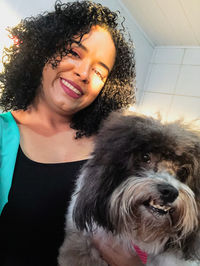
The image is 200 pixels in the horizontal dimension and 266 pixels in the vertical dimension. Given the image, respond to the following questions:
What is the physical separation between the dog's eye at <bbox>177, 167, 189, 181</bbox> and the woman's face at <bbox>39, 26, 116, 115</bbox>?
613 mm

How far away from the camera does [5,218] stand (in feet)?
4.04

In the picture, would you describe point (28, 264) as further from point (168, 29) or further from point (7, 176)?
point (168, 29)

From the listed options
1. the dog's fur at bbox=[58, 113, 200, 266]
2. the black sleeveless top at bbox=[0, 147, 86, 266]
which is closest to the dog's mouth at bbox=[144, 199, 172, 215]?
the dog's fur at bbox=[58, 113, 200, 266]

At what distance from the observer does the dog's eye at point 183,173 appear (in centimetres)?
103

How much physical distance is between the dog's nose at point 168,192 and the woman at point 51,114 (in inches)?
15.1

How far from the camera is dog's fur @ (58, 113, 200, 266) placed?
3.12 feet

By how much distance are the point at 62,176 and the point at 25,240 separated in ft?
1.17

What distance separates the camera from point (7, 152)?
48.2 inches

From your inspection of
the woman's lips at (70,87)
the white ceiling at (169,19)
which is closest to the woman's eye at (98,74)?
the woman's lips at (70,87)

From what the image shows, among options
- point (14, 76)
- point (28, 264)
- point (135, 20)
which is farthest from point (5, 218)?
point (135, 20)

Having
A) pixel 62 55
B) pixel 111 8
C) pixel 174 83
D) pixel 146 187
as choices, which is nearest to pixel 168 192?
pixel 146 187

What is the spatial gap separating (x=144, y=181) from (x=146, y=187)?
24 millimetres

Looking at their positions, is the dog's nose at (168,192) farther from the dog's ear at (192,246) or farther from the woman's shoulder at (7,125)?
the woman's shoulder at (7,125)

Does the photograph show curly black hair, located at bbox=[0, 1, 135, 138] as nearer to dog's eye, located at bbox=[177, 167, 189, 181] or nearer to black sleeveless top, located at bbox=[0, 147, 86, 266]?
black sleeveless top, located at bbox=[0, 147, 86, 266]
